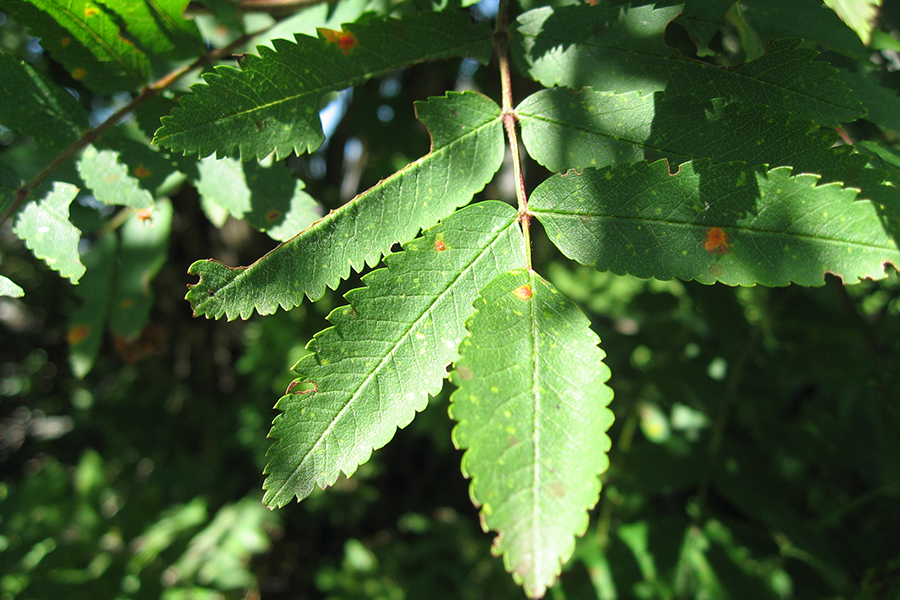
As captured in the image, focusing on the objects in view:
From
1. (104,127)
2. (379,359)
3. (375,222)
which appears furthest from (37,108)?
(379,359)

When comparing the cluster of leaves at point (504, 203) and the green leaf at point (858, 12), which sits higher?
the green leaf at point (858, 12)

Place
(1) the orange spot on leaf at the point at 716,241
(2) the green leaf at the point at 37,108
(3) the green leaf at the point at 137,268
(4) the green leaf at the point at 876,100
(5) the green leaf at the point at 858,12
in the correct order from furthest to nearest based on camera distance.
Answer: (3) the green leaf at the point at 137,268, (2) the green leaf at the point at 37,108, (4) the green leaf at the point at 876,100, (1) the orange spot on leaf at the point at 716,241, (5) the green leaf at the point at 858,12

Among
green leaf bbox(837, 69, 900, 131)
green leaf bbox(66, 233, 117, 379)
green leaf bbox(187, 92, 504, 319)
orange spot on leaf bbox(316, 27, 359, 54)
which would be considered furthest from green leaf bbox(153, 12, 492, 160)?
green leaf bbox(66, 233, 117, 379)

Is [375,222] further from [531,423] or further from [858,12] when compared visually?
[858,12]

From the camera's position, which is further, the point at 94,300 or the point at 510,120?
the point at 94,300

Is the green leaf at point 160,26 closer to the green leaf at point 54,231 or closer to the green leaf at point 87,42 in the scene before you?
the green leaf at point 87,42

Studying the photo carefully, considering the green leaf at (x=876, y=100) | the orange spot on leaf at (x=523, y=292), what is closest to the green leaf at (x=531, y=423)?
the orange spot on leaf at (x=523, y=292)
